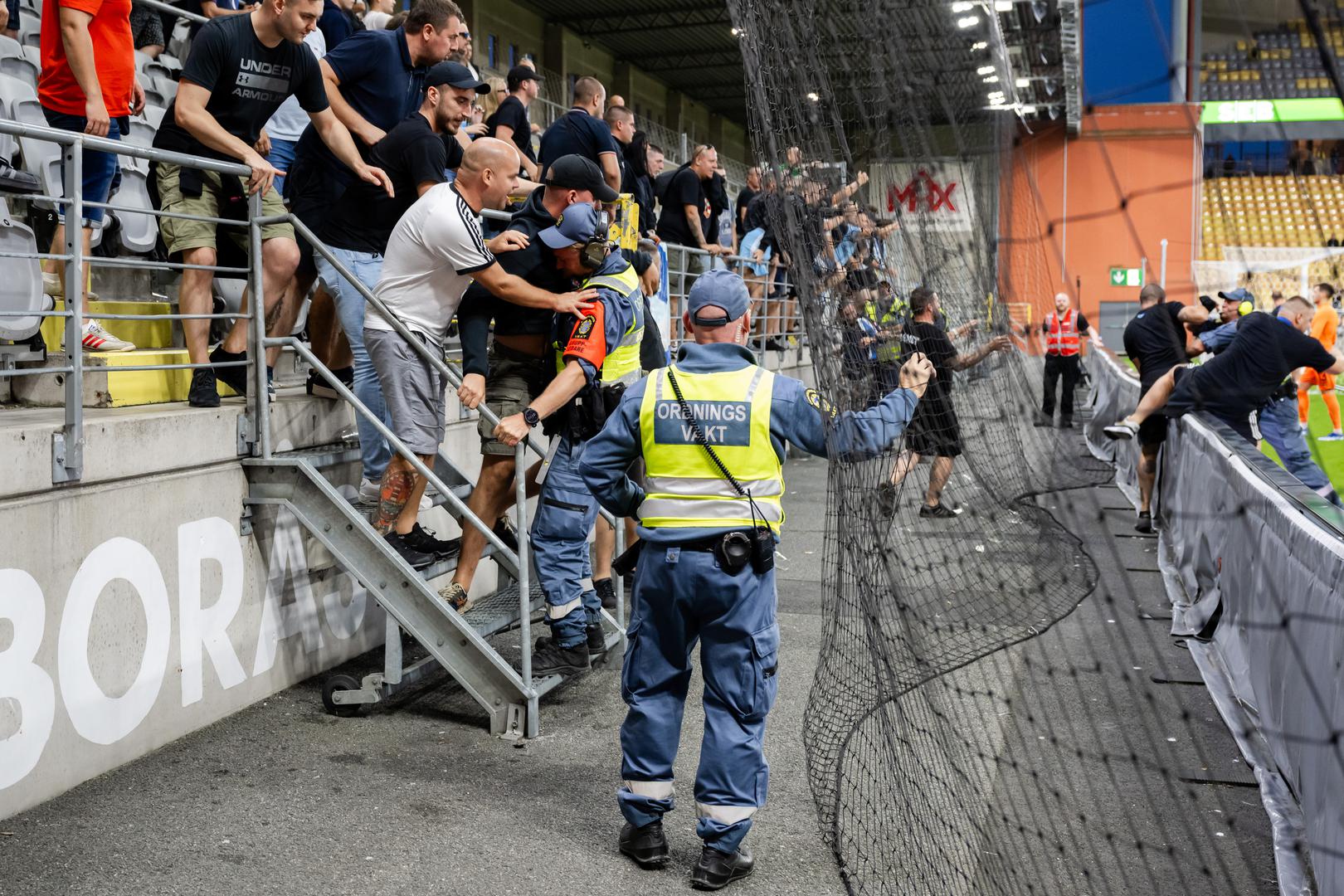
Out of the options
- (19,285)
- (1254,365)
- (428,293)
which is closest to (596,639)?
(428,293)

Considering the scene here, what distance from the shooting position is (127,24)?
5617 mm

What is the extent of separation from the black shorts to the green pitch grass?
3512 millimetres

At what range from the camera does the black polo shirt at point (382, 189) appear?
562cm

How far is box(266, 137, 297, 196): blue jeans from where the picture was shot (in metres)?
6.79

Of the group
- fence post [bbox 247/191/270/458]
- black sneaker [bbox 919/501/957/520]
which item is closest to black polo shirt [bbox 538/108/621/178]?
fence post [bbox 247/191/270/458]

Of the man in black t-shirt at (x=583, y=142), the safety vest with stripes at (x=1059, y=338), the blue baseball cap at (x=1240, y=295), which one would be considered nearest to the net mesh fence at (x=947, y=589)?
the blue baseball cap at (x=1240, y=295)

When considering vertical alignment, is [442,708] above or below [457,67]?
below

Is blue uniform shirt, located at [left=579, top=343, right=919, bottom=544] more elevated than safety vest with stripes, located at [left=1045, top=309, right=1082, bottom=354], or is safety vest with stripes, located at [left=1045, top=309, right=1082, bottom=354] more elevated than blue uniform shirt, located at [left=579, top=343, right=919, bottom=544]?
safety vest with stripes, located at [left=1045, top=309, right=1082, bottom=354]

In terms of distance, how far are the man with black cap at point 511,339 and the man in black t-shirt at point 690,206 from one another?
222 inches

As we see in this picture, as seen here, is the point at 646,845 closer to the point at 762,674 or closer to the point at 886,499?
the point at 762,674

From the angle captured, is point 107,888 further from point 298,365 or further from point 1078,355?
point 1078,355

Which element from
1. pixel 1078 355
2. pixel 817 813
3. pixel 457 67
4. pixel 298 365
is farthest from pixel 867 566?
pixel 1078 355

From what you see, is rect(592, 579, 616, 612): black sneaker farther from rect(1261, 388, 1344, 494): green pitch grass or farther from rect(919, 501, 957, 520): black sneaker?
rect(1261, 388, 1344, 494): green pitch grass

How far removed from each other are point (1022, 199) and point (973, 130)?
102 cm
